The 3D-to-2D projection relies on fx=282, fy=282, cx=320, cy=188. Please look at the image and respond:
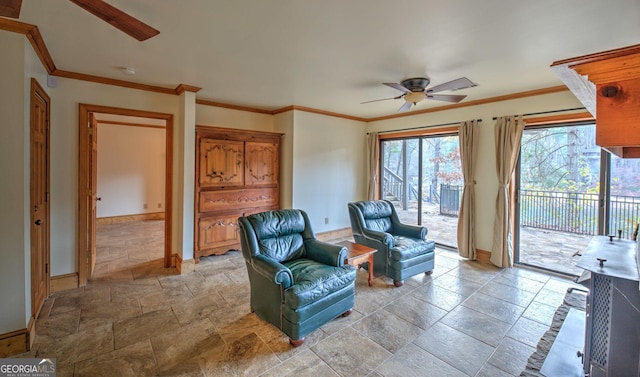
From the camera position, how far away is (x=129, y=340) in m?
2.41

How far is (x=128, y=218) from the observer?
7.34 m

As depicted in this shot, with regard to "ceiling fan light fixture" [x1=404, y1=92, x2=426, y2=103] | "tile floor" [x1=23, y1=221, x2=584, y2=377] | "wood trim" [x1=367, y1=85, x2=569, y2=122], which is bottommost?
"tile floor" [x1=23, y1=221, x2=584, y2=377]

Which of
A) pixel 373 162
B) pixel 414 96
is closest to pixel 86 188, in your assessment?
pixel 414 96

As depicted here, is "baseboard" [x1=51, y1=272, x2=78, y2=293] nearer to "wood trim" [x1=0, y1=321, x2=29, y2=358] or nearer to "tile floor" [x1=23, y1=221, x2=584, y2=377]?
"tile floor" [x1=23, y1=221, x2=584, y2=377]

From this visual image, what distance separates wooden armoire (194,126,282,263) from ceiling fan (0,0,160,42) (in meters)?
2.71

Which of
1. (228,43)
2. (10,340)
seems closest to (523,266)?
(228,43)

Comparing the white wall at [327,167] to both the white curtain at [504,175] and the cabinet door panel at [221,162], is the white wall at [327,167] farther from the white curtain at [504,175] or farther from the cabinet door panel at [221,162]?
the white curtain at [504,175]

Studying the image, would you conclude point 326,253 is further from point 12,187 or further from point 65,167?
point 65,167

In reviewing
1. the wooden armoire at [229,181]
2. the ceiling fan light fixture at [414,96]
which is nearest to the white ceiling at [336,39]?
the ceiling fan light fixture at [414,96]

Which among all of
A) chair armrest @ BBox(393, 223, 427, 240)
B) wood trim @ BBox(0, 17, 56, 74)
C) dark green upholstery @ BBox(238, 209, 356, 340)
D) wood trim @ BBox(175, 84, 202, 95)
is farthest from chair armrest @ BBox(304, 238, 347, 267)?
wood trim @ BBox(0, 17, 56, 74)

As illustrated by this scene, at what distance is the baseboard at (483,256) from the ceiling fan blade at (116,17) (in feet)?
16.2

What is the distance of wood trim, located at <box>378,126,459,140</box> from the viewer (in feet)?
16.0

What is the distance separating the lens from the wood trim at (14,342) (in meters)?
2.17

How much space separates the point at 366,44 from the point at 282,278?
7.15ft
